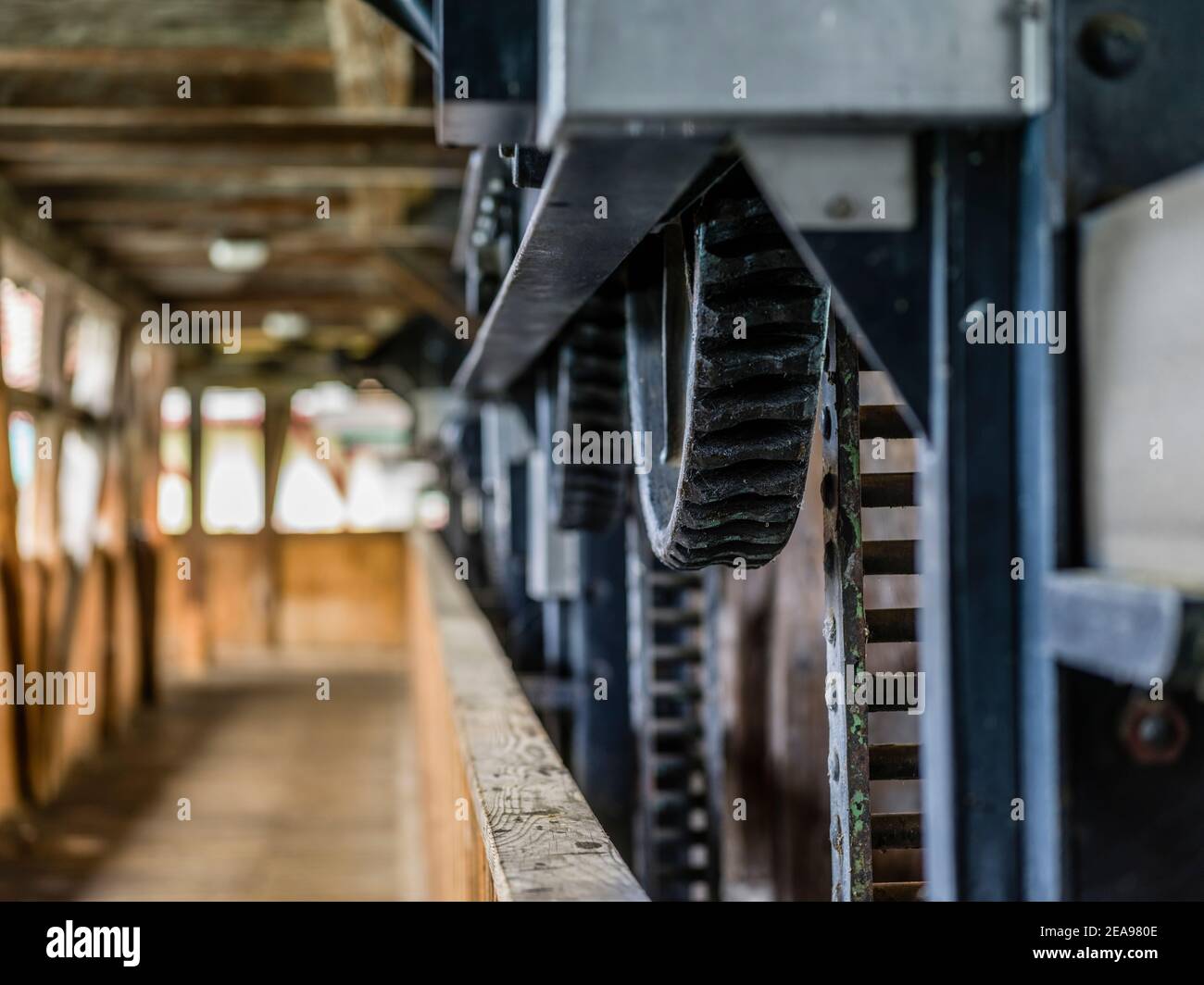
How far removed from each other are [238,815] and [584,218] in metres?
6.15

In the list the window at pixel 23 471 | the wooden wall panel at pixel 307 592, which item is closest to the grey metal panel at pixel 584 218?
the window at pixel 23 471

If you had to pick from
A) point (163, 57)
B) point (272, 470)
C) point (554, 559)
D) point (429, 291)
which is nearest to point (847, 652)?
point (554, 559)

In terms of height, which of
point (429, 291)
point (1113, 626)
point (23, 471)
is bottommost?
point (1113, 626)

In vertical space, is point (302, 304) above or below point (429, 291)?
above

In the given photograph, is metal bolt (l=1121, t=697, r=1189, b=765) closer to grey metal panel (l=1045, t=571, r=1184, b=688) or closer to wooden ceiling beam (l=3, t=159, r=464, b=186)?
grey metal panel (l=1045, t=571, r=1184, b=688)

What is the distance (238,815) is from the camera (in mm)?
6730

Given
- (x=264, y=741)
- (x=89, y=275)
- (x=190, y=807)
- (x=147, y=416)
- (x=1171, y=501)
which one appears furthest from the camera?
(x=147, y=416)

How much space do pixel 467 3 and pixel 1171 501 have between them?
607 mm

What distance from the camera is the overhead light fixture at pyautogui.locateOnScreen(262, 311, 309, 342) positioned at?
10031 mm

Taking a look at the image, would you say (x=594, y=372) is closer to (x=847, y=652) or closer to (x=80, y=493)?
(x=847, y=652)

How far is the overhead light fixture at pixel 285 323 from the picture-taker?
10031mm

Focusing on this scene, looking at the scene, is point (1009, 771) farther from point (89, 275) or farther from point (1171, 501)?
point (89, 275)
